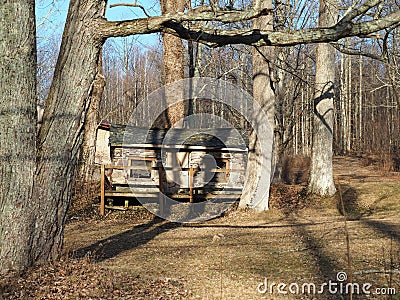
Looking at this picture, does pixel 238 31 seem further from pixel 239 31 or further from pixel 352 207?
pixel 352 207

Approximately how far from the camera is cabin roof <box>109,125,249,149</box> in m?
16.8

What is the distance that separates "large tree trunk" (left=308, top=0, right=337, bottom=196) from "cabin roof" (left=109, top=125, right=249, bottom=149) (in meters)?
2.75

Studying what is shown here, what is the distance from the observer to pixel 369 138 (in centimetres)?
3625

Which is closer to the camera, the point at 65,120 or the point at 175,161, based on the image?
the point at 65,120

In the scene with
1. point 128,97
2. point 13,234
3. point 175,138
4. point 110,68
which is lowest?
point 13,234

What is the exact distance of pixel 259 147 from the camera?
14.3m

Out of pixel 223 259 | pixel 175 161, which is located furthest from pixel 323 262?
pixel 175 161

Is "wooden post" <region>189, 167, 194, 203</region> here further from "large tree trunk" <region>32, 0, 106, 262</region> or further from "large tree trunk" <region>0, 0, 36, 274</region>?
"large tree trunk" <region>0, 0, 36, 274</region>

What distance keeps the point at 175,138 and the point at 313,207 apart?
534 cm

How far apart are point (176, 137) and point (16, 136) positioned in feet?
35.3

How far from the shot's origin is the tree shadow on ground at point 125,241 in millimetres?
8794

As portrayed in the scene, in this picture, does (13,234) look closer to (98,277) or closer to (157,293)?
Answer: (98,277)

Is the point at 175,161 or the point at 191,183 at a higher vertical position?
the point at 175,161

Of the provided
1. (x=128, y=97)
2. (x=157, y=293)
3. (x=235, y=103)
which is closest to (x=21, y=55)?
(x=157, y=293)
